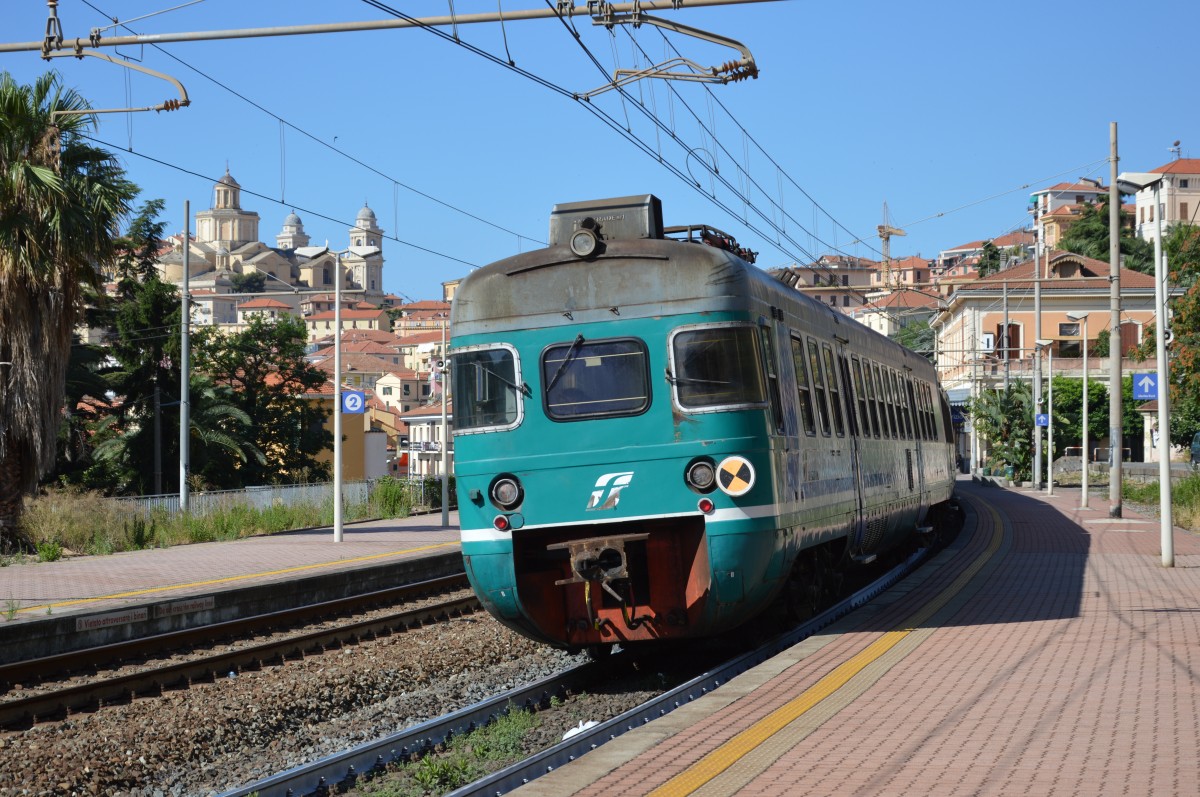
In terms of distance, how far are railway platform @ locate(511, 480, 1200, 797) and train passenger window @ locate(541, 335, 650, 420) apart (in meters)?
2.36

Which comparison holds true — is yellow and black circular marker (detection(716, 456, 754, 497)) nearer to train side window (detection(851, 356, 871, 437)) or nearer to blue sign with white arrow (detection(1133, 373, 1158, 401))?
train side window (detection(851, 356, 871, 437))

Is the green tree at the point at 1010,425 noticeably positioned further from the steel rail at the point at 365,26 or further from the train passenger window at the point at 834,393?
the steel rail at the point at 365,26

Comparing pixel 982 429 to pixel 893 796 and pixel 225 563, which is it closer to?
pixel 225 563

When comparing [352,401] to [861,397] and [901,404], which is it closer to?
[901,404]

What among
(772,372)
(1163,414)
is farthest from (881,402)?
(772,372)

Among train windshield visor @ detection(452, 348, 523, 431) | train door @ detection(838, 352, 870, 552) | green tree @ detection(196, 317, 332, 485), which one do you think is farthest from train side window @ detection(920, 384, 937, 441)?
green tree @ detection(196, 317, 332, 485)

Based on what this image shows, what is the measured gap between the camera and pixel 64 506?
2544 cm

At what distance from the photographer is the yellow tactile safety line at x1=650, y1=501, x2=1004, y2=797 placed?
23.2 feet

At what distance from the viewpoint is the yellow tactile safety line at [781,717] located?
23.2 feet

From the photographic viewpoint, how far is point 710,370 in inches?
440

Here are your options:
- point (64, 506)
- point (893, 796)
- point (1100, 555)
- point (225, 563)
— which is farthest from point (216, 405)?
point (893, 796)

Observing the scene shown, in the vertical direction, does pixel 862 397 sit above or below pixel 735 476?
above

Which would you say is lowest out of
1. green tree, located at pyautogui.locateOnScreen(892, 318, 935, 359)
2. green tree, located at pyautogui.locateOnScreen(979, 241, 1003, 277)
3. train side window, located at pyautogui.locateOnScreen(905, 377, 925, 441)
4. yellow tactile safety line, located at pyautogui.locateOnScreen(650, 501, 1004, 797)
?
yellow tactile safety line, located at pyautogui.locateOnScreen(650, 501, 1004, 797)

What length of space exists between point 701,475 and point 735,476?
0.26 meters
